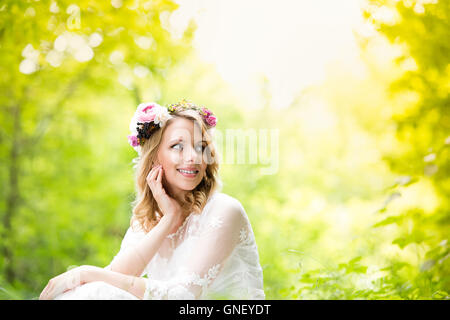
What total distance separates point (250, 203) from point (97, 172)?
288cm

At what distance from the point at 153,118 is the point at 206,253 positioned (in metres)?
0.84

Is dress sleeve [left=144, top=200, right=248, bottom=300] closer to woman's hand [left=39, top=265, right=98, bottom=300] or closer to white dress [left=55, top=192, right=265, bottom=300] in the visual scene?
white dress [left=55, top=192, right=265, bottom=300]

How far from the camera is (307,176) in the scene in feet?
30.3

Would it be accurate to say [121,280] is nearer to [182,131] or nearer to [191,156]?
[191,156]

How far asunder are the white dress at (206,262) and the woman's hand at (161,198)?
0.31 feet

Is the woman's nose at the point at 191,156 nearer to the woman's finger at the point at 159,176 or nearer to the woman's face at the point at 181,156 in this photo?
the woman's face at the point at 181,156

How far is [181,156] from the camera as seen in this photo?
224cm

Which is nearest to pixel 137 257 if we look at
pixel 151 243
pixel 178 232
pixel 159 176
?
pixel 151 243

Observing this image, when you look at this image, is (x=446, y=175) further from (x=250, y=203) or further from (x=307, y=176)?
(x=307, y=176)

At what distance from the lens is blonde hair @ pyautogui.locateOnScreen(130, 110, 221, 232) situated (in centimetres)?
235

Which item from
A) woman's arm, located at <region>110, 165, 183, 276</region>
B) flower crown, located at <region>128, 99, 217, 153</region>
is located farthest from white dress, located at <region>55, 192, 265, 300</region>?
flower crown, located at <region>128, 99, 217, 153</region>

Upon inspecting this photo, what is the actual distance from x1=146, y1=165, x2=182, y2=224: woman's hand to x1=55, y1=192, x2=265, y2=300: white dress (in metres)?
0.10
